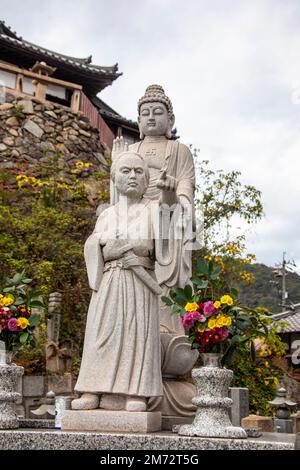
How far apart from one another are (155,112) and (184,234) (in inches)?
56.9

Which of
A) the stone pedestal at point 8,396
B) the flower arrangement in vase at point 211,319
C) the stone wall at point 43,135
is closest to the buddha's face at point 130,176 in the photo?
the flower arrangement in vase at point 211,319

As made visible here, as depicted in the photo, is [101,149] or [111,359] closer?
[111,359]

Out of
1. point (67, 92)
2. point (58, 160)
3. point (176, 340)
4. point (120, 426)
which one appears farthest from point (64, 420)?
point (67, 92)

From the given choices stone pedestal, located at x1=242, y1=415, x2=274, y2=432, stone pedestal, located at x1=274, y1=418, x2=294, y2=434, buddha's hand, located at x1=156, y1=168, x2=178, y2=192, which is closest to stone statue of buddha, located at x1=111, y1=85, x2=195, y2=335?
buddha's hand, located at x1=156, y1=168, x2=178, y2=192

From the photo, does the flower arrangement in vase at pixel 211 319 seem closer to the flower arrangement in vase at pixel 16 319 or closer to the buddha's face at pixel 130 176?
the buddha's face at pixel 130 176

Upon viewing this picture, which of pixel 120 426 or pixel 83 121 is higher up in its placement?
pixel 83 121

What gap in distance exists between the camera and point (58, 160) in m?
20.2

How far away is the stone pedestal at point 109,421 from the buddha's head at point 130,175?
168cm

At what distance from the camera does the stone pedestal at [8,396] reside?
171 inches

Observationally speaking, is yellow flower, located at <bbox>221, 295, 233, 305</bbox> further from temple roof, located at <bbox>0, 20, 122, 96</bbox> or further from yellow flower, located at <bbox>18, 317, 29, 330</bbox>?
temple roof, located at <bbox>0, 20, 122, 96</bbox>

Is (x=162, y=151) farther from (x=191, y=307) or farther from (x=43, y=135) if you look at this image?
(x=43, y=135)

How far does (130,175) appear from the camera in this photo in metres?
4.80
